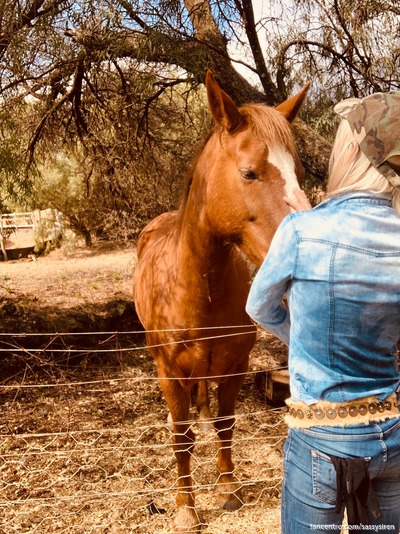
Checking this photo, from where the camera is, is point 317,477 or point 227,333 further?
point 227,333

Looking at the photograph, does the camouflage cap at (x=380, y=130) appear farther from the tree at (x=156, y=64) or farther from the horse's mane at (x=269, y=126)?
the tree at (x=156, y=64)

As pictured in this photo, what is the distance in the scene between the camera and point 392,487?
1312 millimetres

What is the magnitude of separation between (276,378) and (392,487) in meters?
2.98

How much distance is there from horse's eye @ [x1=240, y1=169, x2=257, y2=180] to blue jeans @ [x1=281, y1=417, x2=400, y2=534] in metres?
1.10

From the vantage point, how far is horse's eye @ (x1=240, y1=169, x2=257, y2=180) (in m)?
2.03

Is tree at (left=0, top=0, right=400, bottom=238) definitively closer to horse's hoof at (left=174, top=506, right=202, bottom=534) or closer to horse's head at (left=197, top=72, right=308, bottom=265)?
horse's head at (left=197, top=72, right=308, bottom=265)

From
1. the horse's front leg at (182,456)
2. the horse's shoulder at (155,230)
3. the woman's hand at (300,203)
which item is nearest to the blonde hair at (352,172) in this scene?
the woman's hand at (300,203)

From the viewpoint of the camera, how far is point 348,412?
4.06ft

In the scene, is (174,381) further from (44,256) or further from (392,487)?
(44,256)

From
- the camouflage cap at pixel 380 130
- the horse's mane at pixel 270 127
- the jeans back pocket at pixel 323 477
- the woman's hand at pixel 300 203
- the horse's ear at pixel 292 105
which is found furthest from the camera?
the horse's ear at pixel 292 105

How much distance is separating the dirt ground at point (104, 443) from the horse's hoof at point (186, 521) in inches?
4.0

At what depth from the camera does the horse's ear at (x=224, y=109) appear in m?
2.12

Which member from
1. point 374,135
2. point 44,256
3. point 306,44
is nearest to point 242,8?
point 306,44

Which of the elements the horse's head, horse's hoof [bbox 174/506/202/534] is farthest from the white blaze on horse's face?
horse's hoof [bbox 174/506/202/534]
